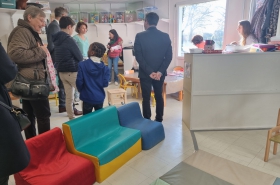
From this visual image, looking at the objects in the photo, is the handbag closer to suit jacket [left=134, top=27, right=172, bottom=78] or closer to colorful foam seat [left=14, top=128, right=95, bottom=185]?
colorful foam seat [left=14, top=128, right=95, bottom=185]

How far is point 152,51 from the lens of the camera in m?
2.73

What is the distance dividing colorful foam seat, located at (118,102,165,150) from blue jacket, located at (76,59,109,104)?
1.12ft

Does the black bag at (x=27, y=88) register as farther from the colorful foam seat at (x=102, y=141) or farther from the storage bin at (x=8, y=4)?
the storage bin at (x=8, y=4)

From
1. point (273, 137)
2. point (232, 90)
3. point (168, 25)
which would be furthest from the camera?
point (168, 25)

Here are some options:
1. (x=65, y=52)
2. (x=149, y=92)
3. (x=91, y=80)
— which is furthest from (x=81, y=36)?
(x=149, y=92)

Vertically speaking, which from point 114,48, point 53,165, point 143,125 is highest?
point 114,48

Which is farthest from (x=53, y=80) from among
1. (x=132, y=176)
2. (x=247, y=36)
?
(x=247, y=36)

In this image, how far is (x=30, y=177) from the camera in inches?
62.2

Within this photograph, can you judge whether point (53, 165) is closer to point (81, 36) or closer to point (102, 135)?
point (102, 135)

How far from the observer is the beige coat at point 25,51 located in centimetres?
174

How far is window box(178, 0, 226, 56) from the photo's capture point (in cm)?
479

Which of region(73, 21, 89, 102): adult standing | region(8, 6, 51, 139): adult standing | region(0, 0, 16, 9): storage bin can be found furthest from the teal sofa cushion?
region(0, 0, 16, 9): storage bin

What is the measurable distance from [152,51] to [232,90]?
1163 mm

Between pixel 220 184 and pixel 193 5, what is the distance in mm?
4693
